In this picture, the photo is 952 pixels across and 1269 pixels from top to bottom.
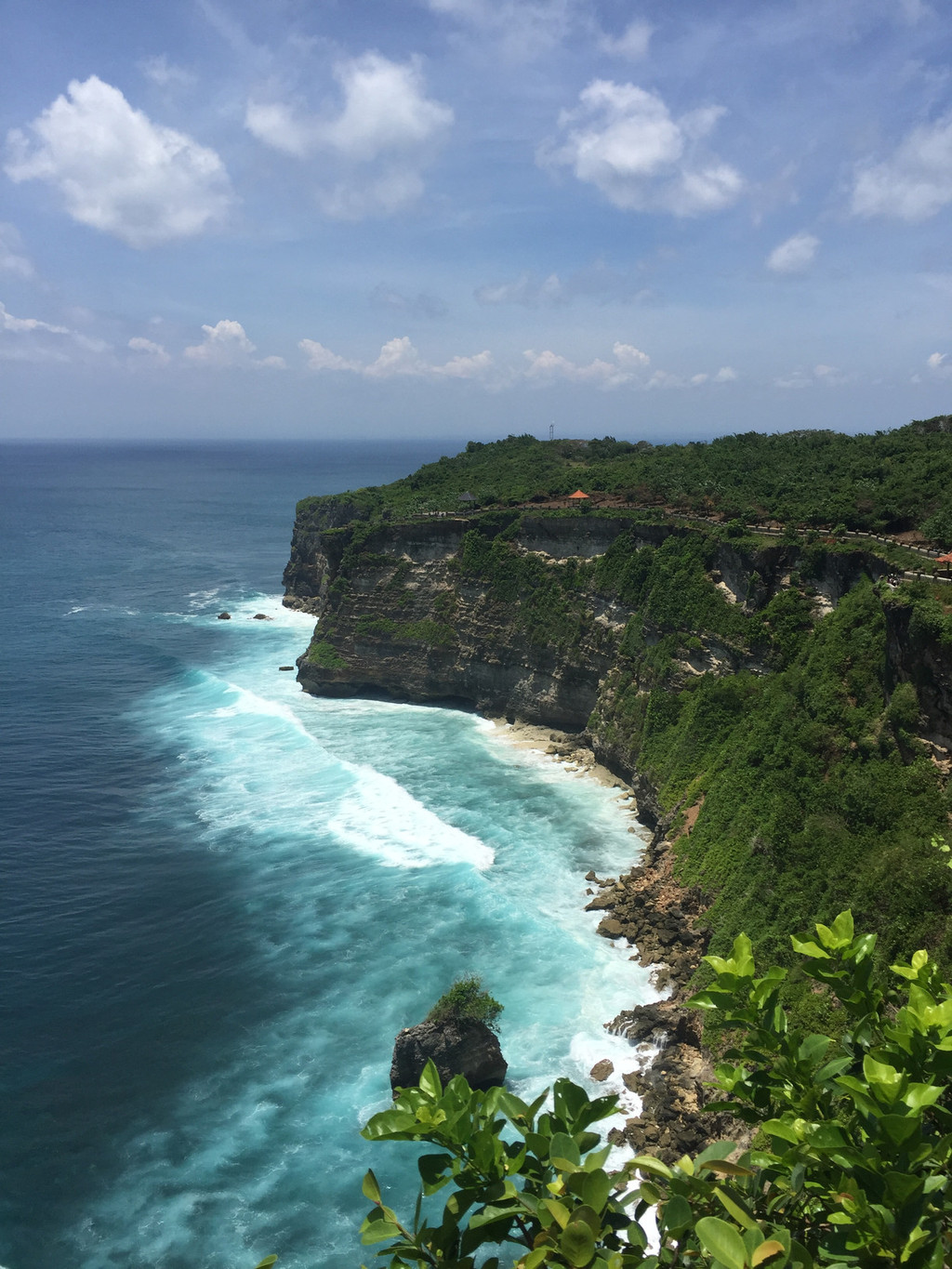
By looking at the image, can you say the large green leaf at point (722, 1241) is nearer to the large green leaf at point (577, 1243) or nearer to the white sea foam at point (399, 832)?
the large green leaf at point (577, 1243)

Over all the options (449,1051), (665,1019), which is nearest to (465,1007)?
(449,1051)

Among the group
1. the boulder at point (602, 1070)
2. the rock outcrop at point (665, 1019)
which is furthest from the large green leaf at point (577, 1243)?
the boulder at point (602, 1070)

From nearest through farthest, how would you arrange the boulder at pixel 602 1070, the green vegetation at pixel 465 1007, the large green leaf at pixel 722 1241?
the large green leaf at pixel 722 1241 < the green vegetation at pixel 465 1007 < the boulder at pixel 602 1070

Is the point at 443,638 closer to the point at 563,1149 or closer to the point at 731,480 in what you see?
the point at 731,480

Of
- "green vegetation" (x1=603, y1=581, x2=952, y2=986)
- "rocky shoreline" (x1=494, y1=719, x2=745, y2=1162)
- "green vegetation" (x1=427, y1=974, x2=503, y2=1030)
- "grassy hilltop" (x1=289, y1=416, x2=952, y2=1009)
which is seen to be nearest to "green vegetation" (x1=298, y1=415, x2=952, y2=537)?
"grassy hilltop" (x1=289, y1=416, x2=952, y2=1009)

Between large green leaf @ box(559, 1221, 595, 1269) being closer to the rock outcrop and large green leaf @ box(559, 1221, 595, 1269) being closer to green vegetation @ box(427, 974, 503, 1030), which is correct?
the rock outcrop
